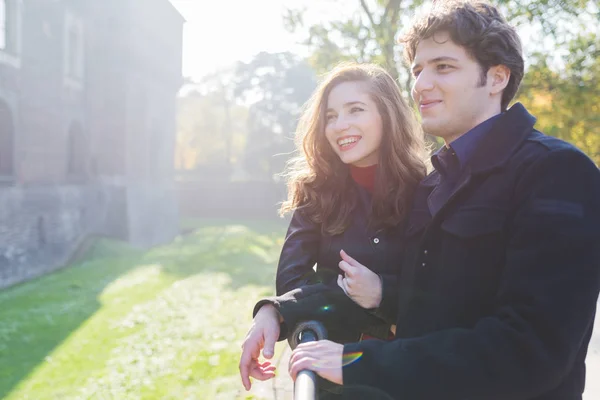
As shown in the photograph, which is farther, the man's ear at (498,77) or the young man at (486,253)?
the man's ear at (498,77)

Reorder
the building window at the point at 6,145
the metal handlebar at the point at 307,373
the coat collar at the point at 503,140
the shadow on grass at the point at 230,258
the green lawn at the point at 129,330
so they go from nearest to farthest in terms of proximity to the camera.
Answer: the metal handlebar at the point at 307,373 < the coat collar at the point at 503,140 < the green lawn at the point at 129,330 < the shadow on grass at the point at 230,258 < the building window at the point at 6,145

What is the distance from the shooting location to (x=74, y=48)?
18.0m

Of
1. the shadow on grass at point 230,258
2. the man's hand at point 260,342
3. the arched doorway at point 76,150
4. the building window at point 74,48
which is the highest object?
the building window at point 74,48

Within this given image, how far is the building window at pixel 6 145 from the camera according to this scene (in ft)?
45.4

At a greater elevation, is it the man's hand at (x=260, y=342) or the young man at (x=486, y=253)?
the young man at (x=486, y=253)

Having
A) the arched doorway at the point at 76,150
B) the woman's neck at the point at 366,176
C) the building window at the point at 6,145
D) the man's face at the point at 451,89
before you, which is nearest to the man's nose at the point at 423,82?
the man's face at the point at 451,89

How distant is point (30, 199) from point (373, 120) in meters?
12.5

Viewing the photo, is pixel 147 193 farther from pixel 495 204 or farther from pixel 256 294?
pixel 495 204

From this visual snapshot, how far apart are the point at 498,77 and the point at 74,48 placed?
61.5 ft

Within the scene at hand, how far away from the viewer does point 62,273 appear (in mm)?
13523

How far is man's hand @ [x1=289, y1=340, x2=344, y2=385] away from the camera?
1.26 m

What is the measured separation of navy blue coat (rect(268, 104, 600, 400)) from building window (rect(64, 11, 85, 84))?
17439mm

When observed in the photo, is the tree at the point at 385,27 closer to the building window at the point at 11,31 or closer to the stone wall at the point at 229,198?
the building window at the point at 11,31

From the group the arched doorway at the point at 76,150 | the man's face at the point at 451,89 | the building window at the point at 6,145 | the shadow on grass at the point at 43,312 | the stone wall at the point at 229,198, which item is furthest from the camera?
the stone wall at the point at 229,198
